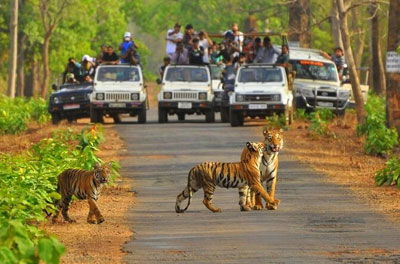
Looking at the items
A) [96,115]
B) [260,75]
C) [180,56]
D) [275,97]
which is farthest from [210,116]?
[275,97]

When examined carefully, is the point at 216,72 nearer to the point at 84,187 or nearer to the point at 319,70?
the point at 319,70

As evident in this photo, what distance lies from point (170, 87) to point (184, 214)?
25.7 metres

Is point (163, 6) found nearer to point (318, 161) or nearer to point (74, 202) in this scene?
point (318, 161)

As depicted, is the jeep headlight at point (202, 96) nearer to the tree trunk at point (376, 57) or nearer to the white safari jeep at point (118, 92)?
the white safari jeep at point (118, 92)

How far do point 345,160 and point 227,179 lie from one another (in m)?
10.6

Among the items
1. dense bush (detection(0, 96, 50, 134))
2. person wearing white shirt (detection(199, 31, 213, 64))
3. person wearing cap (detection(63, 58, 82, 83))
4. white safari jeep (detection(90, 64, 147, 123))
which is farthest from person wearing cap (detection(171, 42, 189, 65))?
dense bush (detection(0, 96, 50, 134))

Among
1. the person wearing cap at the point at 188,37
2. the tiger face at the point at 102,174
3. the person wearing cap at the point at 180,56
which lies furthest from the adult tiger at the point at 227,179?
the person wearing cap at the point at 180,56

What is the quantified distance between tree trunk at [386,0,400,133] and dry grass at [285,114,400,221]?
3.17ft

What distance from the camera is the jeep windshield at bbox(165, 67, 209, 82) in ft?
151

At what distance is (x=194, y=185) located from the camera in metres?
20.4

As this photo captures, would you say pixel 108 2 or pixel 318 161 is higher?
pixel 108 2

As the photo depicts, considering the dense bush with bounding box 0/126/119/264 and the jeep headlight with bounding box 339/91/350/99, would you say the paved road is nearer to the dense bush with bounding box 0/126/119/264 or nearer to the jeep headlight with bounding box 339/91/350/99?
the dense bush with bounding box 0/126/119/264

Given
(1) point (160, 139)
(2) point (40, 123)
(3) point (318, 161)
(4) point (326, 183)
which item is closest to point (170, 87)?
(2) point (40, 123)

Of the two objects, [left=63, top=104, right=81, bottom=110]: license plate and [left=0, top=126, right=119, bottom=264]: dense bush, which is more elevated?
[left=63, top=104, right=81, bottom=110]: license plate
